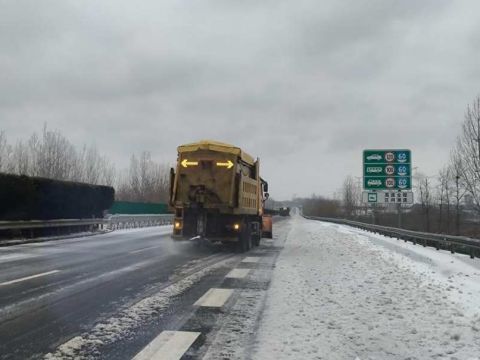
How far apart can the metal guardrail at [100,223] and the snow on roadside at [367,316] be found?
44.0ft

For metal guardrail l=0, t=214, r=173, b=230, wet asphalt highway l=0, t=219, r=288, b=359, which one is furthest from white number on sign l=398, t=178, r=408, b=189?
metal guardrail l=0, t=214, r=173, b=230

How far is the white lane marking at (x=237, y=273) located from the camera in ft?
40.8

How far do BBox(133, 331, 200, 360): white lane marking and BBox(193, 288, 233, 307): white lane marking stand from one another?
2.03m

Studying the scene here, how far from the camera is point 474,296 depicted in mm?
9633

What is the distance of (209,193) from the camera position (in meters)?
18.9


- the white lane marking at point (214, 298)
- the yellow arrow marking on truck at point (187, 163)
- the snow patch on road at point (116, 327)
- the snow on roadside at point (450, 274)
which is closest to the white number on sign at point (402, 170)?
the snow on roadside at point (450, 274)

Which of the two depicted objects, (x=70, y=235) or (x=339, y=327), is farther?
(x=70, y=235)

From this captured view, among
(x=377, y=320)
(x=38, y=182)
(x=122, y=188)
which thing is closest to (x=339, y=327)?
(x=377, y=320)

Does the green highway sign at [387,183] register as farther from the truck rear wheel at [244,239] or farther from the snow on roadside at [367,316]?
the snow on roadside at [367,316]

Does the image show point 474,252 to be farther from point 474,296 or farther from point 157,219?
point 157,219

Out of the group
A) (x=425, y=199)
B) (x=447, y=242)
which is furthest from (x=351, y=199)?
(x=447, y=242)

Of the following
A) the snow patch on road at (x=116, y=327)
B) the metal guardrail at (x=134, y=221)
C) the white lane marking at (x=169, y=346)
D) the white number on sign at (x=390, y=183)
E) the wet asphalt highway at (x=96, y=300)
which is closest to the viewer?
the white lane marking at (x=169, y=346)

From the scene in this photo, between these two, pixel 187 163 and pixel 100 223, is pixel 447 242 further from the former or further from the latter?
pixel 100 223

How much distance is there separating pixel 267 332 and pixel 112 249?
13.0m
